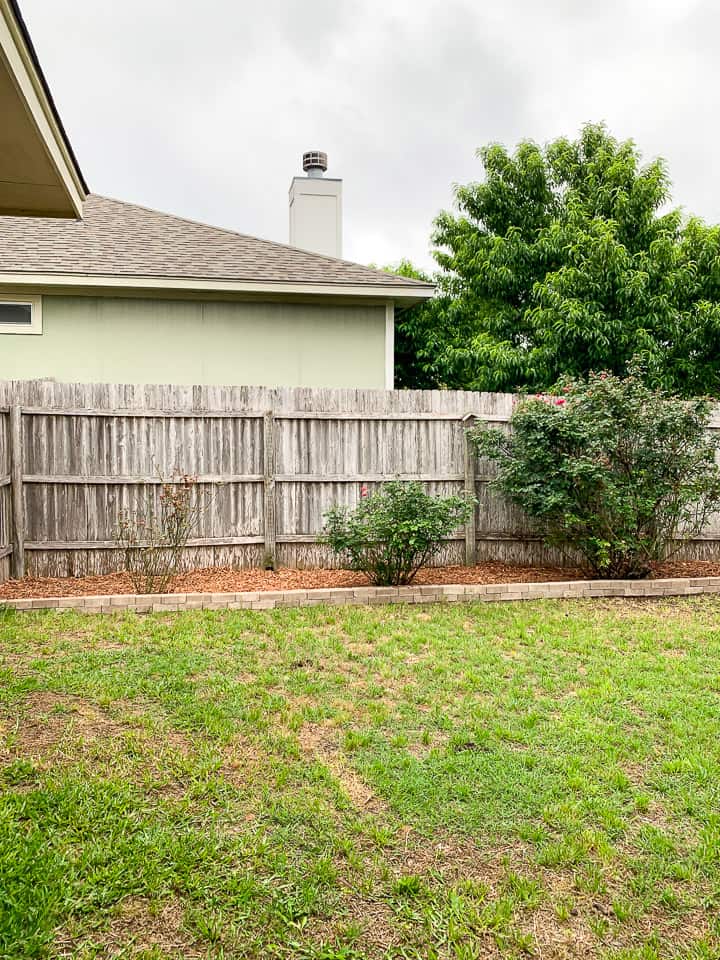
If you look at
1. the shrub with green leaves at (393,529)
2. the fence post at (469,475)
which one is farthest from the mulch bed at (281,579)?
the shrub with green leaves at (393,529)

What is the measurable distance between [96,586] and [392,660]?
3300 mm

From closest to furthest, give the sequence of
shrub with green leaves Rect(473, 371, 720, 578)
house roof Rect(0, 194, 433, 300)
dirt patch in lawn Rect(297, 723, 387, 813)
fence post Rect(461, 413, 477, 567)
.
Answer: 1. dirt patch in lawn Rect(297, 723, 387, 813)
2. shrub with green leaves Rect(473, 371, 720, 578)
3. fence post Rect(461, 413, 477, 567)
4. house roof Rect(0, 194, 433, 300)

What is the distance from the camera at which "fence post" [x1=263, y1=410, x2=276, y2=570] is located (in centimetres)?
783

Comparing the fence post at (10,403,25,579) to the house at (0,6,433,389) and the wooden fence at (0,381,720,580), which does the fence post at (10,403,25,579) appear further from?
the house at (0,6,433,389)

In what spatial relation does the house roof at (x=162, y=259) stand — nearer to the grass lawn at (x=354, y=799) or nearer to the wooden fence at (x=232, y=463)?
the wooden fence at (x=232, y=463)

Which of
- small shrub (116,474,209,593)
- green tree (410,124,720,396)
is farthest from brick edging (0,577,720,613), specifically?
green tree (410,124,720,396)

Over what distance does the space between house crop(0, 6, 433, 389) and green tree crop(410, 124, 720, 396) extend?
11.8 ft

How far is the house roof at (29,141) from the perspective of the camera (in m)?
3.23

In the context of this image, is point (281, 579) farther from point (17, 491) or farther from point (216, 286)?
point (216, 286)

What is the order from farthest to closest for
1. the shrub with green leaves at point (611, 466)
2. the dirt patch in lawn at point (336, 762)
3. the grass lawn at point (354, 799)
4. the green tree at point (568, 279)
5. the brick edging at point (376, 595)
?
the green tree at point (568, 279), the shrub with green leaves at point (611, 466), the brick edging at point (376, 595), the dirt patch in lawn at point (336, 762), the grass lawn at point (354, 799)

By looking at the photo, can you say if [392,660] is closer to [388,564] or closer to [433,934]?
[388,564]

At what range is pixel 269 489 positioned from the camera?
7867 mm

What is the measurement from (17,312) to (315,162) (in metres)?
6.12

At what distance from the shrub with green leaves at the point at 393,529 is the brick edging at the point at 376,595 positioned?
0.99ft
